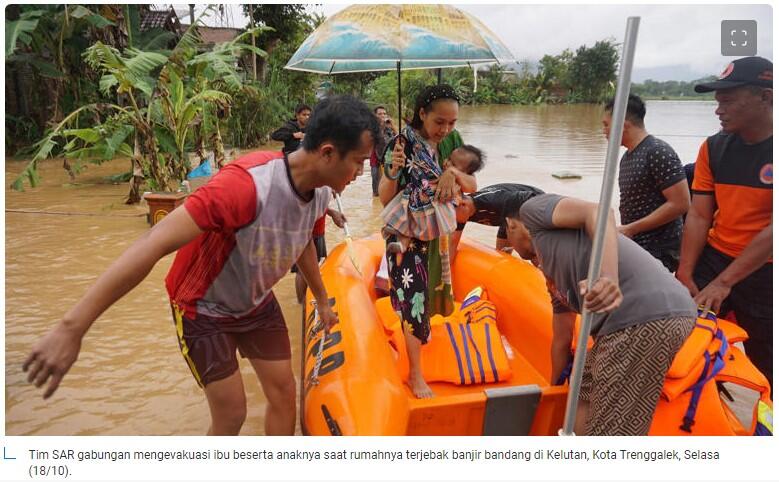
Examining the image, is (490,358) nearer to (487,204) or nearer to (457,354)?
(457,354)

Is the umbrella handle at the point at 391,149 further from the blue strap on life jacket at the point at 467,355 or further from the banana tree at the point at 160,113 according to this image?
the banana tree at the point at 160,113

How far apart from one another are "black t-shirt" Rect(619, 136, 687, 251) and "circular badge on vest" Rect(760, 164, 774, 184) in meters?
0.42

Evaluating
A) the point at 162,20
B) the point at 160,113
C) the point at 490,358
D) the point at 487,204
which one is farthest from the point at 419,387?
the point at 162,20

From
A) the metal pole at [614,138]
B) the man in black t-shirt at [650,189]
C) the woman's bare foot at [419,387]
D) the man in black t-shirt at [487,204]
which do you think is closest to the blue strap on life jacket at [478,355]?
the woman's bare foot at [419,387]

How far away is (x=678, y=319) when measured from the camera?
1501 millimetres

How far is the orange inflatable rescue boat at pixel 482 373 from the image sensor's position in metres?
1.73

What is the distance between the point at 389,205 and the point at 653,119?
19928mm

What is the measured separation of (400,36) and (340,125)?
1.09 m

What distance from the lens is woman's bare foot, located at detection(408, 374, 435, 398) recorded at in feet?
7.26

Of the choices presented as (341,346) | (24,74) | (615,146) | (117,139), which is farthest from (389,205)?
(24,74)

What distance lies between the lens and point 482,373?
243cm

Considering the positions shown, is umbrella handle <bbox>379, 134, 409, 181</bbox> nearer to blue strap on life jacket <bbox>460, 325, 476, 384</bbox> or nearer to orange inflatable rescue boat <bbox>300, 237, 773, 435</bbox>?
orange inflatable rescue boat <bbox>300, 237, 773, 435</bbox>

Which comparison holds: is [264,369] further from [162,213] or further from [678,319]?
[162,213]

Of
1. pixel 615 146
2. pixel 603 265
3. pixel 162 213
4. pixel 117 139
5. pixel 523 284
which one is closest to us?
pixel 615 146
